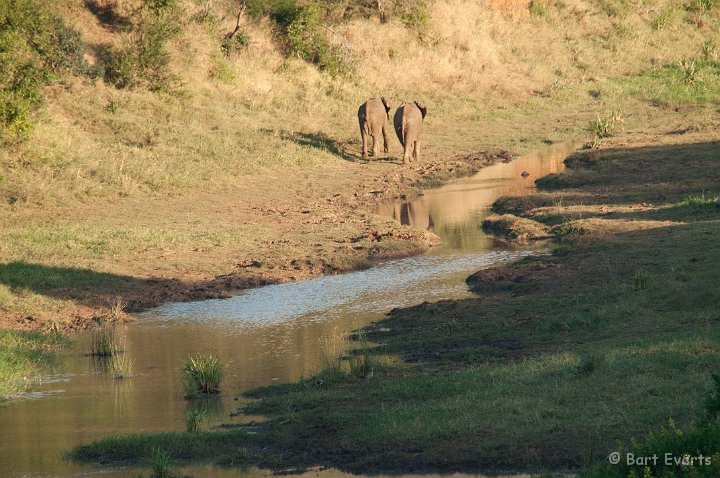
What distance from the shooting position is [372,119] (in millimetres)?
23750

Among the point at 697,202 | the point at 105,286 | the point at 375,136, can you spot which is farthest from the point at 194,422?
the point at 375,136

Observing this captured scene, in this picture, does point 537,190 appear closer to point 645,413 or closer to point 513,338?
point 513,338

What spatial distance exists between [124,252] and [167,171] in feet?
18.7

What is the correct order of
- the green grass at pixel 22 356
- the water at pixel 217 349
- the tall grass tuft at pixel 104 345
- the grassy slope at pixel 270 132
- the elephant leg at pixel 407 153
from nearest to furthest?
the water at pixel 217 349 < the green grass at pixel 22 356 < the tall grass tuft at pixel 104 345 < the grassy slope at pixel 270 132 < the elephant leg at pixel 407 153

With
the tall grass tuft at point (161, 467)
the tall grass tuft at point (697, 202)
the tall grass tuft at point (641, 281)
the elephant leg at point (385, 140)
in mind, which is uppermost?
the elephant leg at point (385, 140)

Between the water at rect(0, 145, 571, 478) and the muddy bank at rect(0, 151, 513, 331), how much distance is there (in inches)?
14.0

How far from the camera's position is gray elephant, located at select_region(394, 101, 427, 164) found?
23.2m

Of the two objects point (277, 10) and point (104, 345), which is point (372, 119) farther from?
point (104, 345)

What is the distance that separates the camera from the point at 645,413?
22.9 feet

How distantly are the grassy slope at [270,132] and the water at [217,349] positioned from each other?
0.84 meters

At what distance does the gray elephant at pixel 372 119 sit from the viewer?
23734 mm

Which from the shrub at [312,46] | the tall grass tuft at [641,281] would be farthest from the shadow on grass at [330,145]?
the tall grass tuft at [641,281]

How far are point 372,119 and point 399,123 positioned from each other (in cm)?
62

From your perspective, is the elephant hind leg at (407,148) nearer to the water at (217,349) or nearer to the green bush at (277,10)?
the water at (217,349)
